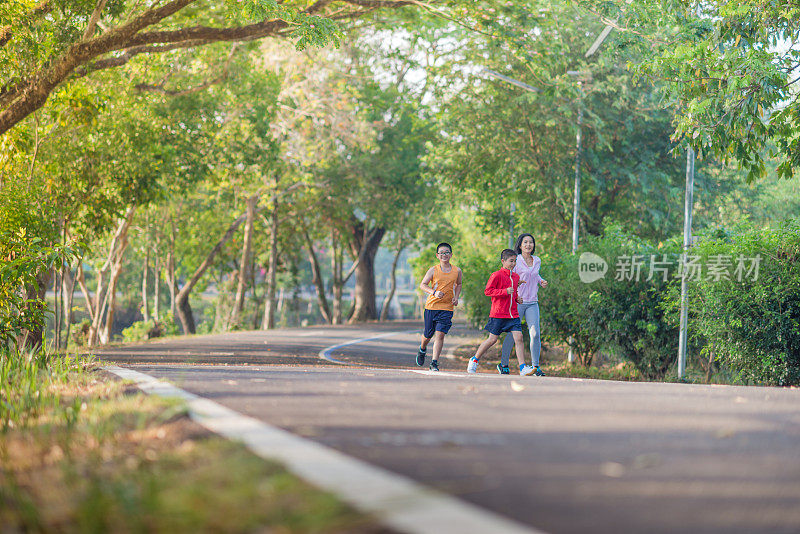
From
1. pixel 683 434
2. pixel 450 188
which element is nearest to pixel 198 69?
pixel 450 188

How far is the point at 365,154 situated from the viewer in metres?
33.8

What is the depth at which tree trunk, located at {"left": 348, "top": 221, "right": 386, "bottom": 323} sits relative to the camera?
41.5m

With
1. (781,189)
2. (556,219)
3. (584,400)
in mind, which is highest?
(781,189)

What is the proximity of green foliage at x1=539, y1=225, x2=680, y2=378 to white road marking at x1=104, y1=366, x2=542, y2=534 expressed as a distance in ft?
39.7

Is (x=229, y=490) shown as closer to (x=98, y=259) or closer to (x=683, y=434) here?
(x=683, y=434)

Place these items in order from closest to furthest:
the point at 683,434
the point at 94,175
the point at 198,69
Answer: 1. the point at 683,434
2. the point at 94,175
3. the point at 198,69

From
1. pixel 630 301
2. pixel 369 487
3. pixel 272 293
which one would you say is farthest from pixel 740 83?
pixel 272 293

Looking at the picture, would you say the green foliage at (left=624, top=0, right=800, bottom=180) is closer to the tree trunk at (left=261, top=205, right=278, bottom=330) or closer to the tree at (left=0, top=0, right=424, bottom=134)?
the tree at (left=0, top=0, right=424, bottom=134)

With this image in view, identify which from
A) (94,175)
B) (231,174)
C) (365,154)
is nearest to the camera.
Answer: (94,175)

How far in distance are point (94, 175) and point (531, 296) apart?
31.4 feet

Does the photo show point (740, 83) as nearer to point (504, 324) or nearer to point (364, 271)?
point (504, 324)

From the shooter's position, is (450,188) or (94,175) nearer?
(94,175)

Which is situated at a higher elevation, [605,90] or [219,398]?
[605,90]

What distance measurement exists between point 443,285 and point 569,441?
774 cm
